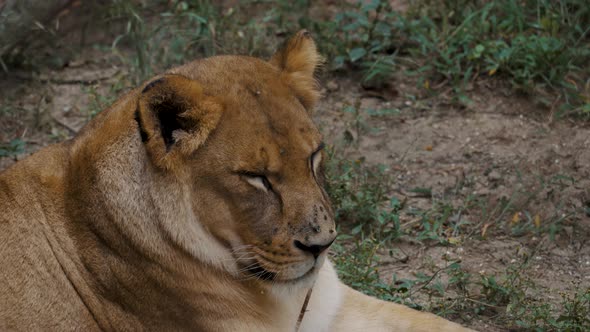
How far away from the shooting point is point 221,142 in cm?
342

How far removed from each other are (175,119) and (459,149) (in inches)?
117

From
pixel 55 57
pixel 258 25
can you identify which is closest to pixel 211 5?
pixel 258 25

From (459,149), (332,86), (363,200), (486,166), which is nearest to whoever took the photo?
(363,200)

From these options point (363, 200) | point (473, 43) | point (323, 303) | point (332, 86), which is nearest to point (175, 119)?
point (323, 303)

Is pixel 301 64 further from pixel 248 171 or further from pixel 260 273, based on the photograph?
pixel 260 273

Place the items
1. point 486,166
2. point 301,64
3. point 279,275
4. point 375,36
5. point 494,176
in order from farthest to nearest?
point 375,36 → point 486,166 → point 494,176 → point 301,64 → point 279,275

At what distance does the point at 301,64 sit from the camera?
3.91 metres

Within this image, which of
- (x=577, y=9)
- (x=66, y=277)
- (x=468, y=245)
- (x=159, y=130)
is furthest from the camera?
(x=577, y=9)

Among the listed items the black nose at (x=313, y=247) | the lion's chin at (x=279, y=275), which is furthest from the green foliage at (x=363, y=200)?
the black nose at (x=313, y=247)

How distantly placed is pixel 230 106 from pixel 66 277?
0.95m

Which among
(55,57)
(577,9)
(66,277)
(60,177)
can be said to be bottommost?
(55,57)

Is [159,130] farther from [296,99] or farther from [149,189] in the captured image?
[296,99]

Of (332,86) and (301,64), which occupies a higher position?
(301,64)

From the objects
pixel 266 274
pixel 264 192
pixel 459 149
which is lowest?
pixel 459 149
